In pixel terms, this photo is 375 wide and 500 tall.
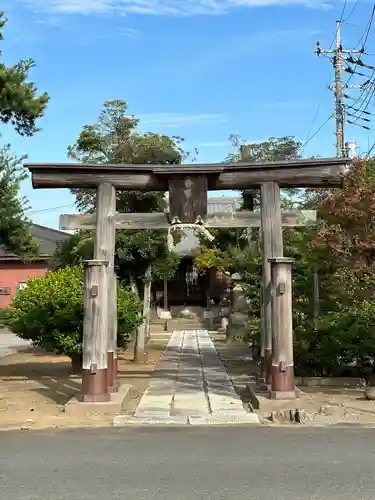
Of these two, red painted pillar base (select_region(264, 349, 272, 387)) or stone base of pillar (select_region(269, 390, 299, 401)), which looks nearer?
stone base of pillar (select_region(269, 390, 299, 401))

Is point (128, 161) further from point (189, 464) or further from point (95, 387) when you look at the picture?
point (189, 464)

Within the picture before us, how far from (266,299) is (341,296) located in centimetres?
199

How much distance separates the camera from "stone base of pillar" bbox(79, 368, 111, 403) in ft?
35.0

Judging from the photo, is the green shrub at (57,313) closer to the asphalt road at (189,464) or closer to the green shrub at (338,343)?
the green shrub at (338,343)

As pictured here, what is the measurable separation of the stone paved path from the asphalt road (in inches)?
30.1

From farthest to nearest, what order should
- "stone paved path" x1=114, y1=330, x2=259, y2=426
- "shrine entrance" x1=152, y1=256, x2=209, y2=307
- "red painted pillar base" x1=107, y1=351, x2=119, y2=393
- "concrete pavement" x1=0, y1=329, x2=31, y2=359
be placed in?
"shrine entrance" x1=152, y1=256, x2=209, y2=307, "concrete pavement" x1=0, y1=329, x2=31, y2=359, "red painted pillar base" x1=107, y1=351, x2=119, y2=393, "stone paved path" x1=114, y1=330, x2=259, y2=426

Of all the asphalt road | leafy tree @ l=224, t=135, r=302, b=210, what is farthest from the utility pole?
the asphalt road

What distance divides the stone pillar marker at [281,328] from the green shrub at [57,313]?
540 centimetres

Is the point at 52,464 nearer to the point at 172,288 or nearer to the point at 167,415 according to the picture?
the point at 167,415

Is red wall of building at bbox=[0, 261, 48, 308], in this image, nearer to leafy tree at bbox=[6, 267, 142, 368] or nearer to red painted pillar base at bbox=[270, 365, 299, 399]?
leafy tree at bbox=[6, 267, 142, 368]

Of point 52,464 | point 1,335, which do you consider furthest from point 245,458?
point 1,335

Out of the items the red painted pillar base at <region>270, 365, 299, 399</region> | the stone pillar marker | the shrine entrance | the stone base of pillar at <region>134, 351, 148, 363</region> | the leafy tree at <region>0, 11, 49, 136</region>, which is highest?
the leafy tree at <region>0, 11, 49, 136</region>

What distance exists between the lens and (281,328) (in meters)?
11.0

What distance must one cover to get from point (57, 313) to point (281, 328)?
19.7 feet
